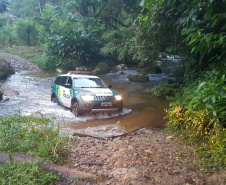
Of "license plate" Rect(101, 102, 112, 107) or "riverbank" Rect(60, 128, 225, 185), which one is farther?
"license plate" Rect(101, 102, 112, 107)

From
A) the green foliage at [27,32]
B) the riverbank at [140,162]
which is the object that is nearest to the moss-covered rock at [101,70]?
the green foliage at [27,32]

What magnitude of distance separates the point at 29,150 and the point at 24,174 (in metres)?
0.93

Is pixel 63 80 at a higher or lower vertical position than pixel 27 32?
lower

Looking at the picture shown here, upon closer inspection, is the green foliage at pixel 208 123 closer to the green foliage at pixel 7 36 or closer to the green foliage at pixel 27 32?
the green foliage at pixel 27 32

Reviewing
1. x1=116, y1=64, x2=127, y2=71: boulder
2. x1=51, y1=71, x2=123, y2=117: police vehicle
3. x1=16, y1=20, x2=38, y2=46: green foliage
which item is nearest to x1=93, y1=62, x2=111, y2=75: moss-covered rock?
x1=116, y1=64, x2=127, y2=71: boulder

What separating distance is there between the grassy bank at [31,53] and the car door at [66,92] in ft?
57.7

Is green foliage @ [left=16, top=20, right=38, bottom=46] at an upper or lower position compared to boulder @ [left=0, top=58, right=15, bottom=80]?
upper

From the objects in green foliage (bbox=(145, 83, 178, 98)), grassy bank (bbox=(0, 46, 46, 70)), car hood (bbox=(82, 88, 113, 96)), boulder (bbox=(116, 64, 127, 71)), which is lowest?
green foliage (bbox=(145, 83, 178, 98))

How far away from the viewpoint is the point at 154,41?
12.8 metres

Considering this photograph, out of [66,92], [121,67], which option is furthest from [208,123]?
[121,67]

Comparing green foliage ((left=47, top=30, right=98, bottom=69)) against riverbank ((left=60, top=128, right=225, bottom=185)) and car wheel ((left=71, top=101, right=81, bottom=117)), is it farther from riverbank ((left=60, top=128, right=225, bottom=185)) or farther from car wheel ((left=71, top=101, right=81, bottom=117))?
riverbank ((left=60, top=128, right=225, bottom=185))

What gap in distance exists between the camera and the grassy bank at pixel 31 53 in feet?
91.7

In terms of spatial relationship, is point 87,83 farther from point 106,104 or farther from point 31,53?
point 31,53

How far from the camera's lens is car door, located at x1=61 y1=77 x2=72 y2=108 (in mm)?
9352
